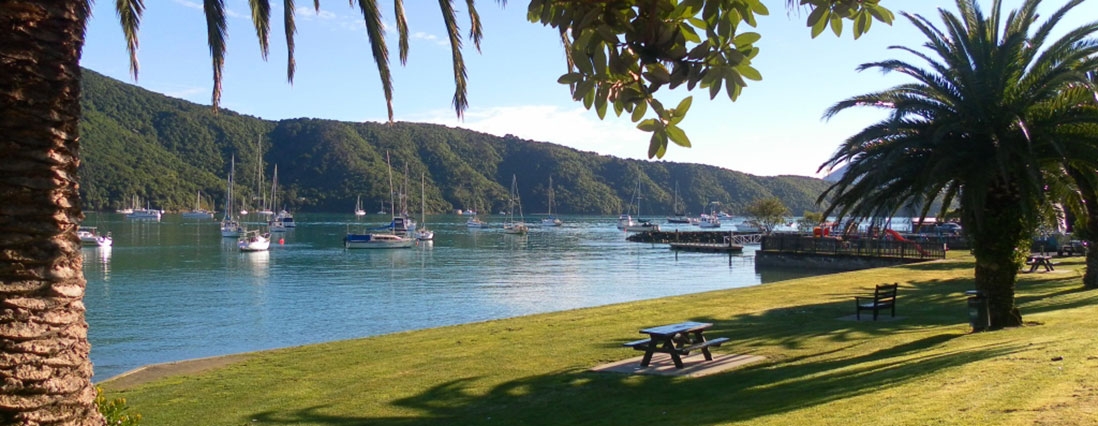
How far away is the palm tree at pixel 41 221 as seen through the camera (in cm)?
442

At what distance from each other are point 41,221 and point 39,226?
31 mm

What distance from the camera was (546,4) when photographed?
290cm

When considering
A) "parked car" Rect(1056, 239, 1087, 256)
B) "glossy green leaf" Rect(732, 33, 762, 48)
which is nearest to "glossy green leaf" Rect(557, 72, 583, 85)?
"glossy green leaf" Rect(732, 33, 762, 48)

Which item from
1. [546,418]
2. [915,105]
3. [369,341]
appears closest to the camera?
[546,418]

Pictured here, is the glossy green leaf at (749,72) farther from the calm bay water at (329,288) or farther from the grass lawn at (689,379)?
the calm bay water at (329,288)

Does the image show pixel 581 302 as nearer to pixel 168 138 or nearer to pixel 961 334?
pixel 961 334

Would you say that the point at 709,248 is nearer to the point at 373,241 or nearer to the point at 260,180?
the point at 373,241

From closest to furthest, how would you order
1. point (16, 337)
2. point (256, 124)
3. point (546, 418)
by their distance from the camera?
point (16, 337), point (546, 418), point (256, 124)

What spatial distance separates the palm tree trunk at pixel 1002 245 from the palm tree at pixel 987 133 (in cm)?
2

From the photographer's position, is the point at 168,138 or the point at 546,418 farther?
the point at 168,138

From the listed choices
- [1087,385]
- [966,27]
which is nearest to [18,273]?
[1087,385]

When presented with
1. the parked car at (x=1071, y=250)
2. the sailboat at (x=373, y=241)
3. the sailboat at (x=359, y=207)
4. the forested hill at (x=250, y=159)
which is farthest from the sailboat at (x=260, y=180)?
the parked car at (x=1071, y=250)

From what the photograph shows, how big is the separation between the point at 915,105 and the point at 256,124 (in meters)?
176

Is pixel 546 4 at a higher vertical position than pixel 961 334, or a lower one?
higher
